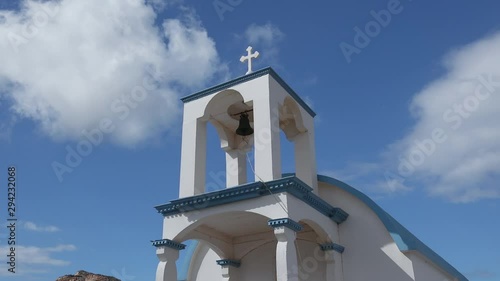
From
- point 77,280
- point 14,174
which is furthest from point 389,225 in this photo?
point 77,280

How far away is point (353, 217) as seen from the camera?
11086 mm

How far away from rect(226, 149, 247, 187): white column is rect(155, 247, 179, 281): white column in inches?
107

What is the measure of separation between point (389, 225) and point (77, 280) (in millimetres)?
17606

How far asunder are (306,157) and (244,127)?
1.68m

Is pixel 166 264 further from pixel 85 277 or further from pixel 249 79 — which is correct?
pixel 85 277

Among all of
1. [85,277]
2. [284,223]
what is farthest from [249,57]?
[85,277]

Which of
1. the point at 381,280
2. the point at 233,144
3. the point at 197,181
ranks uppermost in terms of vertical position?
the point at 233,144

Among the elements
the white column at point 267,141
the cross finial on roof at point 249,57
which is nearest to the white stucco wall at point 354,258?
the white column at point 267,141

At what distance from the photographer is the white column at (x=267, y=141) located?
30.6 ft

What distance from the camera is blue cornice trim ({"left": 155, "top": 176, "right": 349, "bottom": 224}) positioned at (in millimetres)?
8867

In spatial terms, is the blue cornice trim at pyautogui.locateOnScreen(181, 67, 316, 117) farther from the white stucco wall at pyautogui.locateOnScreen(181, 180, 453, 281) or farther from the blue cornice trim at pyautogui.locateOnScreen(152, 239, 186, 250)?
the blue cornice trim at pyautogui.locateOnScreen(152, 239, 186, 250)

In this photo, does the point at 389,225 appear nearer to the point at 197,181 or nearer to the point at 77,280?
the point at 197,181

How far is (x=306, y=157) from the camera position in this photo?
37.5ft

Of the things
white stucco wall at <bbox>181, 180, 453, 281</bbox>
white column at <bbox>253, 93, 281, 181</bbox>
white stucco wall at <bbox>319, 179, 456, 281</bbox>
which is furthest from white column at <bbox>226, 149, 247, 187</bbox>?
white column at <bbox>253, 93, 281, 181</bbox>
